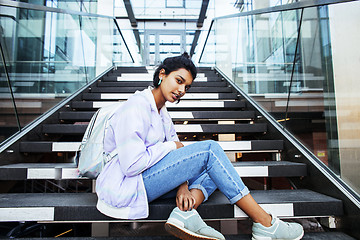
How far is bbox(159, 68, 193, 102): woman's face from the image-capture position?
1.29m

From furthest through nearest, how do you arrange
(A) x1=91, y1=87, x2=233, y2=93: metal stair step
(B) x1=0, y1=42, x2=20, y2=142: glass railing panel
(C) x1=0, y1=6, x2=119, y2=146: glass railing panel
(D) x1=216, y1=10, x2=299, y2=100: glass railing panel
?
(A) x1=91, y1=87, x2=233, y2=93: metal stair step < (D) x1=216, y1=10, x2=299, y2=100: glass railing panel < (C) x1=0, y1=6, x2=119, y2=146: glass railing panel < (B) x1=0, y1=42, x2=20, y2=142: glass railing panel

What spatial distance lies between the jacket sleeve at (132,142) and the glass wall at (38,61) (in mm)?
1257

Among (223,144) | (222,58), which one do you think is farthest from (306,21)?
(222,58)

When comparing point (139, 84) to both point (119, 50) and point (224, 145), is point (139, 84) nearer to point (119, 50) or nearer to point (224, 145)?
point (224, 145)

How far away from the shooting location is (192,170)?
3.79 ft

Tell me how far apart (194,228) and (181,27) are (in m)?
10.2

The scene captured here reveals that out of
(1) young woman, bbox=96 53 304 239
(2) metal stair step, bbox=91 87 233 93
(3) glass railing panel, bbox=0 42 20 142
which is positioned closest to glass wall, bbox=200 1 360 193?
(2) metal stair step, bbox=91 87 233 93

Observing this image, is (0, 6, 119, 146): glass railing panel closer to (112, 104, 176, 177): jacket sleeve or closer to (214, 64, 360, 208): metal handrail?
(112, 104, 176, 177): jacket sleeve

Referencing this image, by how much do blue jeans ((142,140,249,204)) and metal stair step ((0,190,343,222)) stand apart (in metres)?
0.11

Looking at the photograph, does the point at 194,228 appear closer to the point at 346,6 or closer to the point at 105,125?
the point at 105,125

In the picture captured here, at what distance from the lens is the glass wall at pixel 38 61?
203cm

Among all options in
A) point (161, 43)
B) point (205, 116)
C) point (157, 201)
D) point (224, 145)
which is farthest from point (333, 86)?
point (161, 43)

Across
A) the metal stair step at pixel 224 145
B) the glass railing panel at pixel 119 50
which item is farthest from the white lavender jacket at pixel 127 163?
the glass railing panel at pixel 119 50

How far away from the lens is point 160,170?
1129mm
